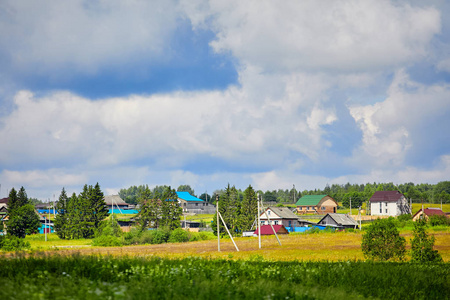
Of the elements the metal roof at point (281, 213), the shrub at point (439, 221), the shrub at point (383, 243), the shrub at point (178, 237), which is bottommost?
the shrub at point (178, 237)

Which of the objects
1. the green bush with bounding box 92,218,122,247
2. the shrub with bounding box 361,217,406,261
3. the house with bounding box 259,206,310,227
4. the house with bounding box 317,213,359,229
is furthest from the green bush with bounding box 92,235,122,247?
the shrub with bounding box 361,217,406,261

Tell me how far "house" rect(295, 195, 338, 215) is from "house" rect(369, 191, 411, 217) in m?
18.3

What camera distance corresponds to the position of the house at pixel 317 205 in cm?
15188

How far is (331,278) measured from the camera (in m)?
13.5

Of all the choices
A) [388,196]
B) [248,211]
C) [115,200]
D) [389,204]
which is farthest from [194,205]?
[389,204]

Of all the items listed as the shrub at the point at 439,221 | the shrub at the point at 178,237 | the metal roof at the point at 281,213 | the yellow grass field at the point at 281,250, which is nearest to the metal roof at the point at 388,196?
the metal roof at the point at 281,213

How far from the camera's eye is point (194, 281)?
10.5 m

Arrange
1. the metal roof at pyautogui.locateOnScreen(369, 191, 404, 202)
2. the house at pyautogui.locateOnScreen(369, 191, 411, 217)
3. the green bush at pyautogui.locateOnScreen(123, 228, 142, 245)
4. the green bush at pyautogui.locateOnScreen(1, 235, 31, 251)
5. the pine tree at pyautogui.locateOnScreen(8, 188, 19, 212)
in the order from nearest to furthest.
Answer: the green bush at pyautogui.locateOnScreen(1, 235, 31, 251) < the green bush at pyautogui.locateOnScreen(123, 228, 142, 245) < the pine tree at pyautogui.locateOnScreen(8, 188, 19, 212) < the house at pyautogui.locateOnScreen(369, 191, 411, 217) < the metal roof at pyautogui.locateOnScreen(369, 191, 404, 202)

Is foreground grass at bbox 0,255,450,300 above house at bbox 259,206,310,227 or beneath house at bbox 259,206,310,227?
above

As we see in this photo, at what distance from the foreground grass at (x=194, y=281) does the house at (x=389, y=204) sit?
124m

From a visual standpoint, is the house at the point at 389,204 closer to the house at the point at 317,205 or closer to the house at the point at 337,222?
the house at the point at 317,205

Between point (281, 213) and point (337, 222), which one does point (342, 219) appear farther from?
point (281, 213)

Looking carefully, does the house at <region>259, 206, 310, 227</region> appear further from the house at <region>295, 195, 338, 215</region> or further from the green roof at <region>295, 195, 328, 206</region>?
the green roof at <region>295, 195, 328, 206</region>

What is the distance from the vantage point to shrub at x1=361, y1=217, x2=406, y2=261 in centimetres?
3091
